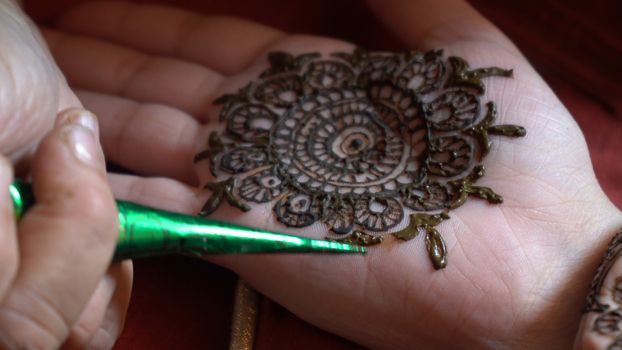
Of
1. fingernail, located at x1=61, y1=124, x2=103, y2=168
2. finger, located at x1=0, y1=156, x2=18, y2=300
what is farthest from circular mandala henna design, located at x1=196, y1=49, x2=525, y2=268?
finger, located at x1=0, y1=156, x2=18, y2=300

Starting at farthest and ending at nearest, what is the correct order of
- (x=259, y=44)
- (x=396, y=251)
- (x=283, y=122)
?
(x=259, y=44) → (x=283, y=122) → (x=396, y=251)

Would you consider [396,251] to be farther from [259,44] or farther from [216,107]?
[259,44]

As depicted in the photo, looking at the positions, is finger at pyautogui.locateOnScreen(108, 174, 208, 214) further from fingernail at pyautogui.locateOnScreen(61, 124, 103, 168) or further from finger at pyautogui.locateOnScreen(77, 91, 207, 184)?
fingernail at pyautogui.locateOnScreen(61, 124, 103, 168)

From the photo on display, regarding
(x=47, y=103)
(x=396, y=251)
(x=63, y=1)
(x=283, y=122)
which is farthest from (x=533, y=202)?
(x=63, y=1)

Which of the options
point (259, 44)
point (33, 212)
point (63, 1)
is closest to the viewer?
point (33, 212)

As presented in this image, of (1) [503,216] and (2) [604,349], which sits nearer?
(2) [604,349]

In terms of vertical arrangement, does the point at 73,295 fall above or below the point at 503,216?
below

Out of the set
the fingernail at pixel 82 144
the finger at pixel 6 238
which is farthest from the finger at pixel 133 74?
the finger at pixel 6 238

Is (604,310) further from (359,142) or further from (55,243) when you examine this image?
(55,243)
